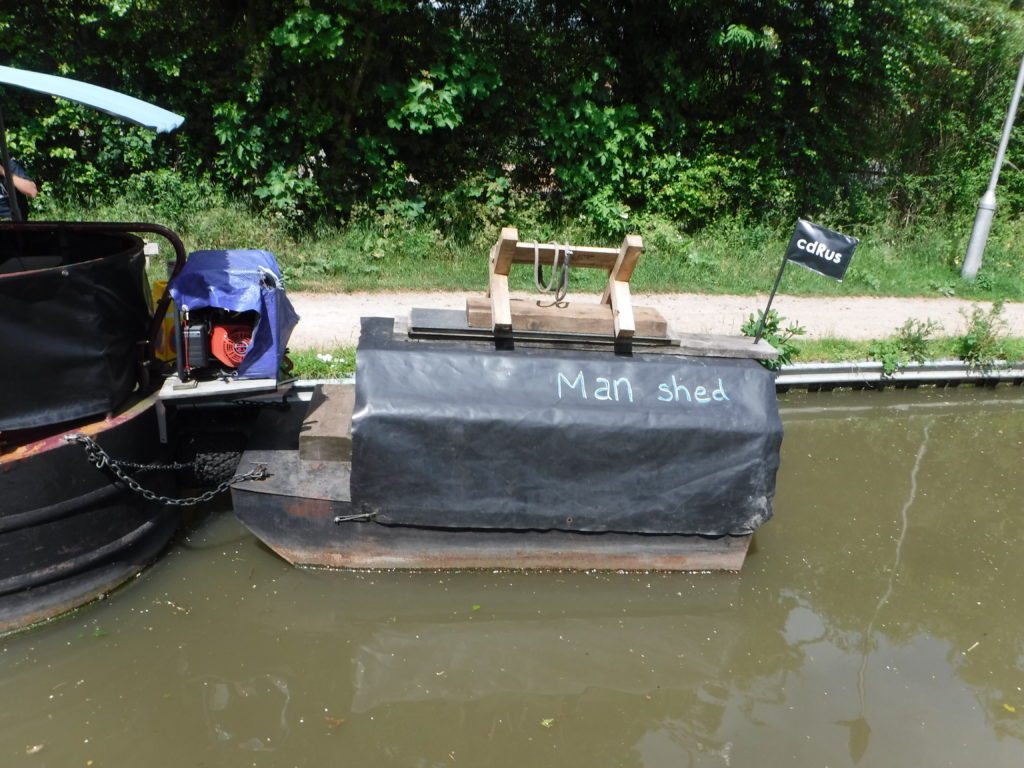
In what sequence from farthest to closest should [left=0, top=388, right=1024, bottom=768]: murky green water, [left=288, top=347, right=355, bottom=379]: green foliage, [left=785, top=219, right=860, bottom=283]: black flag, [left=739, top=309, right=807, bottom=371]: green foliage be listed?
[left=739, top=309, right=807, bottom=371]: green foliage < [left=288, top=347, right=355, bottom=379]: green foliage < [left=785, top=219, right=860, bottom=283]: black flag < [left=0, top=388, right=1024, bottom=768]: murky green water

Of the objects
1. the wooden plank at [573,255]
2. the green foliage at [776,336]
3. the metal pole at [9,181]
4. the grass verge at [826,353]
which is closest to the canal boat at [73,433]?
the metal pole at [9,181]

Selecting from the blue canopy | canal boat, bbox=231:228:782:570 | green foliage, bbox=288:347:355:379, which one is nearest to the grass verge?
green foliage, bbox=288:347:355:379

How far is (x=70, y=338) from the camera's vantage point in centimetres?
474

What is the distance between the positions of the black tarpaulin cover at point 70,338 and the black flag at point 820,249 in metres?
4.58

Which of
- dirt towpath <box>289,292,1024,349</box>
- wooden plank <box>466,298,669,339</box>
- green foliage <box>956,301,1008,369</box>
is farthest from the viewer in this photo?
green foliage <box>956,301,1008,369</box>

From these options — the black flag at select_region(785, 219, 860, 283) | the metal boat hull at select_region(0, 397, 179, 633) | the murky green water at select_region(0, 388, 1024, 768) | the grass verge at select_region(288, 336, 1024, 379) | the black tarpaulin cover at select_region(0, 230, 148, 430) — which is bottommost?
the murky green water at select_region(0, 388, 1024, 768)

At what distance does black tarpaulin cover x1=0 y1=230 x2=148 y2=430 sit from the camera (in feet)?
14.8

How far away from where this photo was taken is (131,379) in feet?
17.5

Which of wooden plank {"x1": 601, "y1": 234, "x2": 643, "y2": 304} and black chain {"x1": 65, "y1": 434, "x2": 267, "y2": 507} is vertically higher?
wooden plank {"x1": 601, "y1": 234, "x2": 643, "y2": 304}

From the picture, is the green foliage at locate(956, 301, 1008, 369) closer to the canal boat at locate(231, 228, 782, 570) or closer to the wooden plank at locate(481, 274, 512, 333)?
the canal boat at locate(231, 228, 782, 570)

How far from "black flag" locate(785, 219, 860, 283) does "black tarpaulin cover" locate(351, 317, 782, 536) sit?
1.33m

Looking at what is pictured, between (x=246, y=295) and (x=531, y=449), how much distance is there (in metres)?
1.98

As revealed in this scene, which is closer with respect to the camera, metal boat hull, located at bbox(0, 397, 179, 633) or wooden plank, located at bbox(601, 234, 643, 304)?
metal boat hull, located at bbox(0, 397, 179, 633)

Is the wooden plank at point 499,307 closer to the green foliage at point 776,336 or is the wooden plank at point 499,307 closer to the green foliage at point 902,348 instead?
the green foliage at point 776,336
